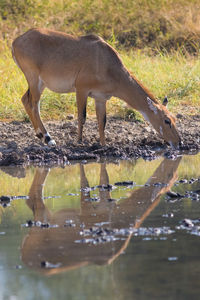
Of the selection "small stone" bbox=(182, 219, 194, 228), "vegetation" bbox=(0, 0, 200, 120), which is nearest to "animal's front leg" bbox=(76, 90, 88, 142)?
"vegetation" bbox=(0, 0, 200, 120)

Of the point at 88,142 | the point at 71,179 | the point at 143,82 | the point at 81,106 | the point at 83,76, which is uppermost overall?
the point at 83,76

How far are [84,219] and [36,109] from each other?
16.7 feet

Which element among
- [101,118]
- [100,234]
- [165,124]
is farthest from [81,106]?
[100,234]

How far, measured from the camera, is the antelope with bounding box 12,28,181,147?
11086 millimetres

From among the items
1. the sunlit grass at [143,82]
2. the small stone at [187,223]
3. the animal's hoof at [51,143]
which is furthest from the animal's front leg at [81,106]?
the small stone at [187,223]

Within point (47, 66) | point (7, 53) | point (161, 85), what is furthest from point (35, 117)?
point (7, 53)

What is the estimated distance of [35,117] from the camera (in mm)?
11688

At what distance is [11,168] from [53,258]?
4.52 metres

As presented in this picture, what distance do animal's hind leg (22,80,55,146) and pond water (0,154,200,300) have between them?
70.8 inches

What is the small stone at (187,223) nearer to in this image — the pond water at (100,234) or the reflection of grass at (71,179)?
the pond water at (100,234)

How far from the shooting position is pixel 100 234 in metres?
6.28

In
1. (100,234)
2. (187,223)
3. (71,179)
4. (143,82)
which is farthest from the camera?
(143,82)

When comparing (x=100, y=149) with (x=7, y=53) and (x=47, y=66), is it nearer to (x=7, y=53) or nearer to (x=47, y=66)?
(x=47, y=66)

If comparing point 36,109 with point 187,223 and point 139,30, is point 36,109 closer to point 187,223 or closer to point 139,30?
point 187,223
